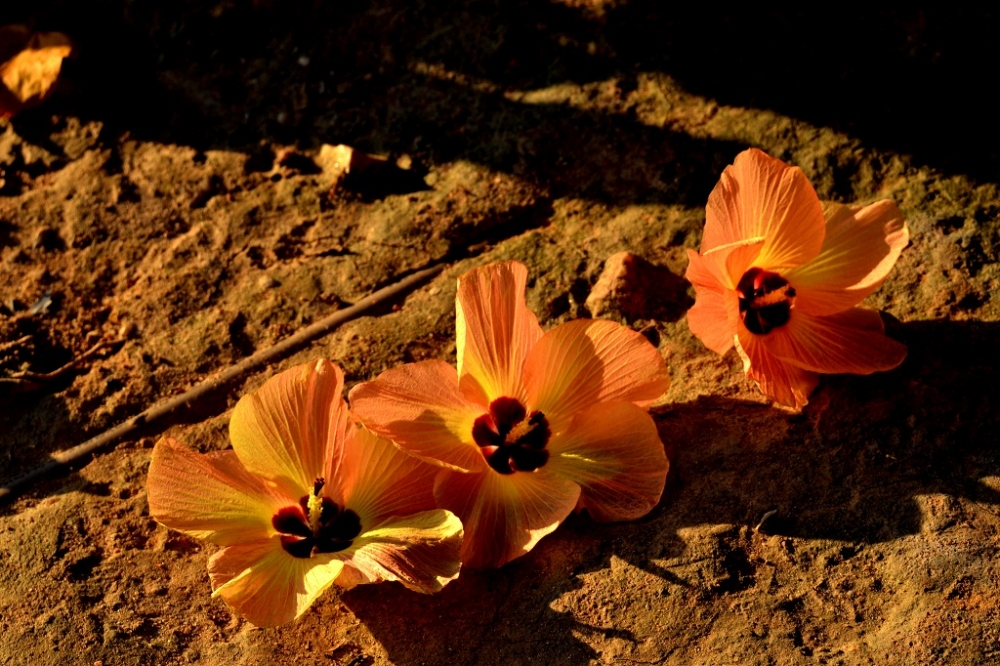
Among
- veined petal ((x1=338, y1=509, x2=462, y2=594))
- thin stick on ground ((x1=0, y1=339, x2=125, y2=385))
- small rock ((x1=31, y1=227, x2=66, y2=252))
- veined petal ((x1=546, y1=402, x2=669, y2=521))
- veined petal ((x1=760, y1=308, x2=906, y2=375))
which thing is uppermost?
veined petal ((x1=760, y1=308, x2=906, y2=375))

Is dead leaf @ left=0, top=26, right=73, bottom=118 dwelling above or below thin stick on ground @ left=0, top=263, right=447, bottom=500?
above

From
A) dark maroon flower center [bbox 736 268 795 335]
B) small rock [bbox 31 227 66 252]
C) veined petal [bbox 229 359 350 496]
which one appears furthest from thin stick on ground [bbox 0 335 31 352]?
dark maroon flower center [bbox 736 268 795 335]

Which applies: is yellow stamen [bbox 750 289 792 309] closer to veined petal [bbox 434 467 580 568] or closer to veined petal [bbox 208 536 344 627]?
veined petal [bbox 434 467 580 568]

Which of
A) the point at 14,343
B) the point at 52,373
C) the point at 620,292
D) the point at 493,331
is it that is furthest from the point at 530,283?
the point at 14,343

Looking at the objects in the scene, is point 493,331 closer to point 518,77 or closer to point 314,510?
point 314,510

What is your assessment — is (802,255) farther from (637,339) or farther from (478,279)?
(478,279)

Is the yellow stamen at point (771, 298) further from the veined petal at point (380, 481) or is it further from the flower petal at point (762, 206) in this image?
the veined petal at point (380, 481)
